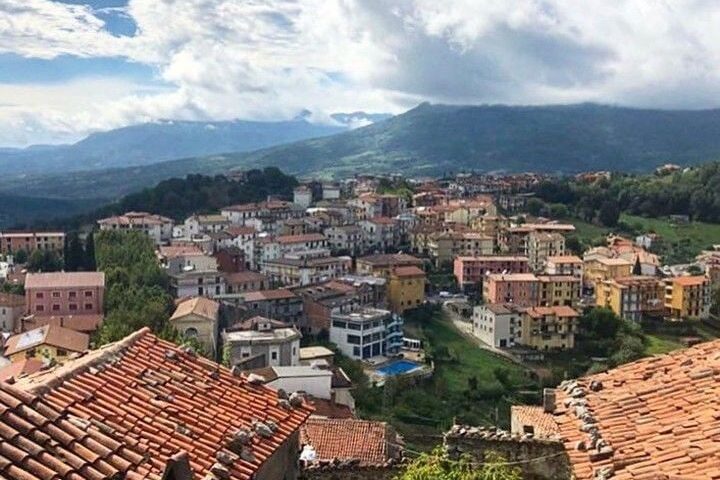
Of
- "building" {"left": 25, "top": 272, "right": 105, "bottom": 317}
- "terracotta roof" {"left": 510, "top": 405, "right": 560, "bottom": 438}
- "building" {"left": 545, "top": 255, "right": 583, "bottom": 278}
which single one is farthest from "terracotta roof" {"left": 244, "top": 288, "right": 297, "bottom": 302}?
"terracotta roof" {"left": 510, "top": 405, "right": 560, "bottom": 438}

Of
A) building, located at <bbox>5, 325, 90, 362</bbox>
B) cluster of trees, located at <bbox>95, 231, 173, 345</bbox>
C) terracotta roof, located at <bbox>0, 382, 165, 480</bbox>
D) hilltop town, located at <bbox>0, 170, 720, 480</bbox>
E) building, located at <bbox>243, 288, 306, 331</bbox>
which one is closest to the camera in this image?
terracotta roof, located at <bbox>0, 382, 165, 480</bbox>

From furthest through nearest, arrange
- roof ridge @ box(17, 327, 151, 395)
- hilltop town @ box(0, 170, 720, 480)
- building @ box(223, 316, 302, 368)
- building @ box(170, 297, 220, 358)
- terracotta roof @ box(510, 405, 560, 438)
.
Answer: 1. building @ box(170, 297, 220, 358)
2. building @ box(223, 316, 302, 368)
3. terracotta roof @ box(510, 405, 560, 438)
4. hilltop town @ box(0, 170, 720, 480)
5. roof ridge @ box(17, 327, 151, 395)

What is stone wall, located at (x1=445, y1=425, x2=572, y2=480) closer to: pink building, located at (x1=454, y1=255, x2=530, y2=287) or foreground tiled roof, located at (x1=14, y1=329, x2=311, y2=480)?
foreground tiled roof, located at (x1=14, y1=329, x2=311, y2=480)

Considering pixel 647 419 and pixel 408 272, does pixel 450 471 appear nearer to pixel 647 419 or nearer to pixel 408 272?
pixel 647 419

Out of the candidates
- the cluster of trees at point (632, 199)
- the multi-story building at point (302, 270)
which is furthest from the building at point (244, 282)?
the cluster of trees at point (632, 199)

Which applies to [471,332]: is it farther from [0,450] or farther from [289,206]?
[0,450]

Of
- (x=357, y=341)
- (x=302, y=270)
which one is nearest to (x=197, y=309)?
(x=357, y=341)

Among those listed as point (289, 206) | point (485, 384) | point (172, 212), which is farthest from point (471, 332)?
point (172, 212)

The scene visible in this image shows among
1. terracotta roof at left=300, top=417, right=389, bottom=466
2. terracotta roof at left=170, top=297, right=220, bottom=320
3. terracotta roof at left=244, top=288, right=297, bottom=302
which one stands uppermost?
terracotta roof at left=300, top=417, right=389, bottom=466
